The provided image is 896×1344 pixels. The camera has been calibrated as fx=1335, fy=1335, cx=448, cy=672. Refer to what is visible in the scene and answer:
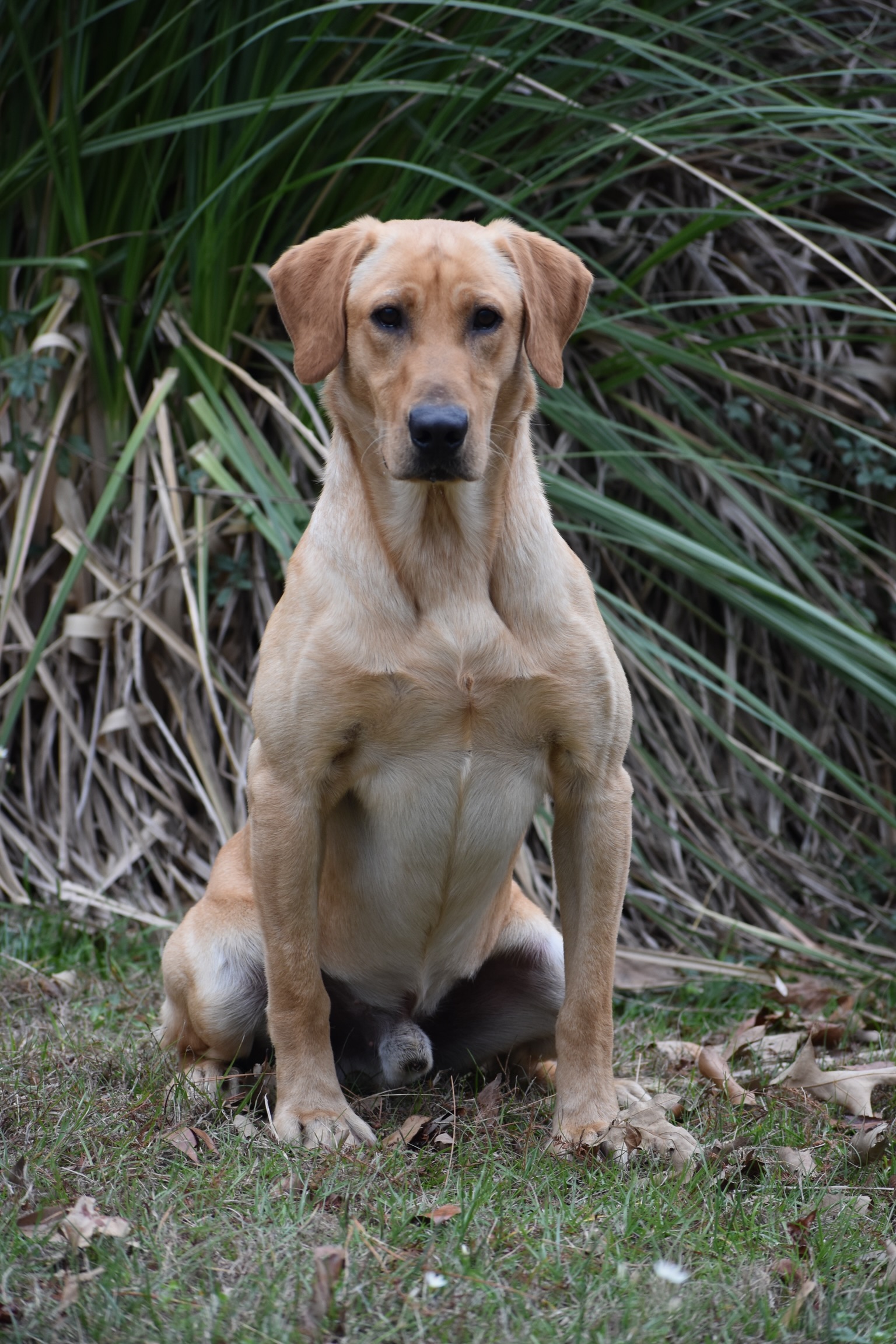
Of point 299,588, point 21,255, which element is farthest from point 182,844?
point 21,255

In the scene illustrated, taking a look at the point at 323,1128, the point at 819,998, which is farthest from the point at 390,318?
the point at 819,998

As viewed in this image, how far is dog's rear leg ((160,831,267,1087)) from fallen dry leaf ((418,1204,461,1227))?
2.27 feet

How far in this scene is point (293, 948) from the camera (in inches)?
93.1

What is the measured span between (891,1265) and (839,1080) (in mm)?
735

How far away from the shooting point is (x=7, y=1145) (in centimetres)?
215

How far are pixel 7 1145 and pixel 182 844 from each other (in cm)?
184

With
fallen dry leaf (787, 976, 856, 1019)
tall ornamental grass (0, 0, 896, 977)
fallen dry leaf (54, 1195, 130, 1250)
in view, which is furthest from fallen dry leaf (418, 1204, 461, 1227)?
tall ornamental grass (0, 0, 896, 977)

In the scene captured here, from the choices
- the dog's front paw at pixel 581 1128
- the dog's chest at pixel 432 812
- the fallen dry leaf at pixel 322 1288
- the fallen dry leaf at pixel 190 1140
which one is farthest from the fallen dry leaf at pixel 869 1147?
the fallen dry leaf at pixel 190 1140

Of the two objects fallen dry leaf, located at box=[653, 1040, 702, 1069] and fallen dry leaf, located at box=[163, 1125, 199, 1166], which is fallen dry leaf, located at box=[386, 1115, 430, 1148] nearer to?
fallen dry leaf, located at box=[163, 1125, 199, 1166]

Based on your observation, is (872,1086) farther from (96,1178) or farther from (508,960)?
(96,1178)

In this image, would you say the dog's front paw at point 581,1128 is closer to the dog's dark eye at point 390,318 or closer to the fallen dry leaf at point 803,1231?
the fallen dry leaf at point 803,1231

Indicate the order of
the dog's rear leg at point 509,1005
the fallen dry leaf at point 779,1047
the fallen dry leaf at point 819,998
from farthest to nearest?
1. the fallen dry leaf at point 819,998
2. the fallen dry leaf at point 779,1047
3. the dog's rear leg at point 509,1005

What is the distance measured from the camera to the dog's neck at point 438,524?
2383 mm

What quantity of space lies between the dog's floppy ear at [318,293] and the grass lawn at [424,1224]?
1.36 metres
